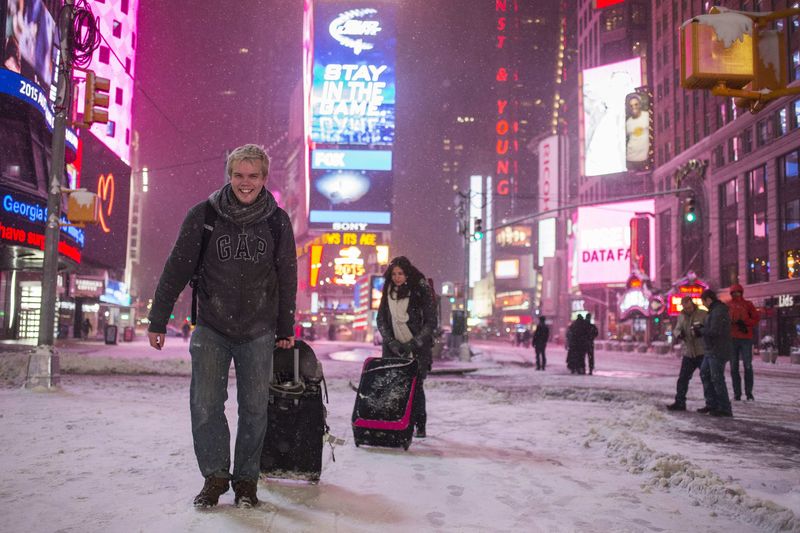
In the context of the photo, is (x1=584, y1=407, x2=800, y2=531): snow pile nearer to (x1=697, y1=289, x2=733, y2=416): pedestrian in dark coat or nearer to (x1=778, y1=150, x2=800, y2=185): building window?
(x1=697, y1=289, x2=733, y2=416): pedestrian in dark coat

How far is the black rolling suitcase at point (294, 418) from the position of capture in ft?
14.3

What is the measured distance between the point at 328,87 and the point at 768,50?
328 ft

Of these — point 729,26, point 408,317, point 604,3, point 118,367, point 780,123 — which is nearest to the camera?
point 408,317

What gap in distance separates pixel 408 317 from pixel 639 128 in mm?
62720

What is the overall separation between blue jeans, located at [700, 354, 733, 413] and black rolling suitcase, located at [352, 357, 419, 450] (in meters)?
5.44

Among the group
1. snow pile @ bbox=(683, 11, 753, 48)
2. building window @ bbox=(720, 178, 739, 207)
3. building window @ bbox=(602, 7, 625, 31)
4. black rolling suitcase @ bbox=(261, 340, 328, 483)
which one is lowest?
black rolling suitcase @ bbox=(261, 340, 328, 483)

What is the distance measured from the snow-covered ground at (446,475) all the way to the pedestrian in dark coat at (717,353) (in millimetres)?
282

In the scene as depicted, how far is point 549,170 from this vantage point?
317 feet

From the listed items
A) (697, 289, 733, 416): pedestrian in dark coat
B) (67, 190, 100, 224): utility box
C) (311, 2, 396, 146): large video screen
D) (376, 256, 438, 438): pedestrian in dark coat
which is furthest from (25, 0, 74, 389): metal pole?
(311, 2, 396, 146): large video screen

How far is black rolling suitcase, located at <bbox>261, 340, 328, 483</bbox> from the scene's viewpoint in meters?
4.34

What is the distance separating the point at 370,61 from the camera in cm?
10331

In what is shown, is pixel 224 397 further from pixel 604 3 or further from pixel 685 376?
pixel 604 3

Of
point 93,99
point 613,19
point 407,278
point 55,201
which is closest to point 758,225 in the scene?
point 93,99

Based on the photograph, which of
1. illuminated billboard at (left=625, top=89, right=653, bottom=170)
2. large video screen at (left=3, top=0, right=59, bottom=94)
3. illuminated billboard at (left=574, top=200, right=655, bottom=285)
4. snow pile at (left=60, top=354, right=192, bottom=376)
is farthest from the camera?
illuminated billboard at (left=574, top=200, right=655, bottom=285)
